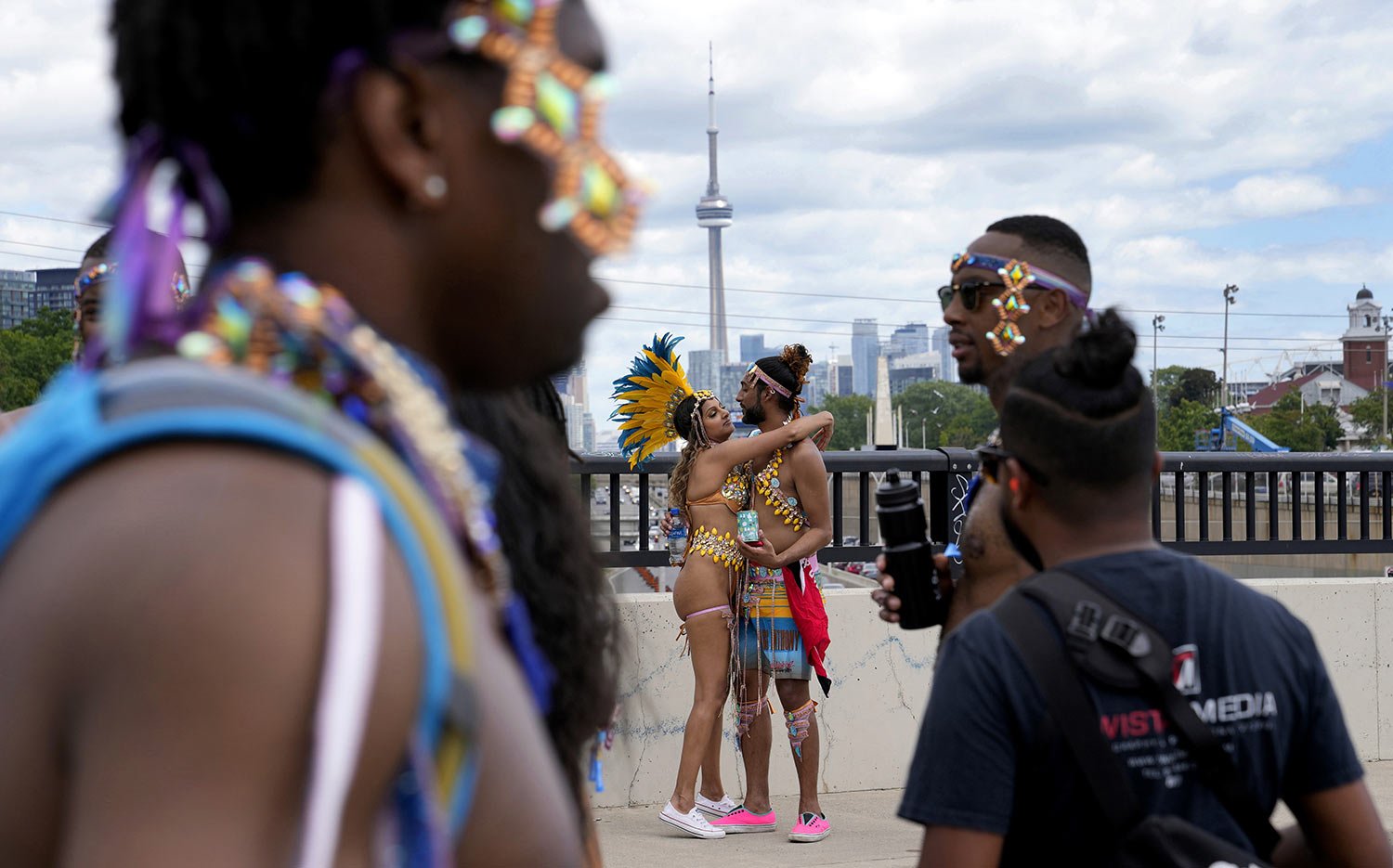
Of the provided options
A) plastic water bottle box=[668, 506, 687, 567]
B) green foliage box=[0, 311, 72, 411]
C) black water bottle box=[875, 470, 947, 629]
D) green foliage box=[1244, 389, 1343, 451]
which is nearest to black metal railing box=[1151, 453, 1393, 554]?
plastic water bottle box=[668, 506, 687, 567]

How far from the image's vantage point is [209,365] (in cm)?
93

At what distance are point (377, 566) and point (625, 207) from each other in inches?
16.0

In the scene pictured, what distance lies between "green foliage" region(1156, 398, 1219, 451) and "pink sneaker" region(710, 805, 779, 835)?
248ft

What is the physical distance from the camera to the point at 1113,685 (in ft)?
7.63

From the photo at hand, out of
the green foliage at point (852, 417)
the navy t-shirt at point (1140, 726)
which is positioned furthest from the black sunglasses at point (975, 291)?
the green foliage at point (852, 417)

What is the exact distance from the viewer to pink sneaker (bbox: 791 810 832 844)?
701cm

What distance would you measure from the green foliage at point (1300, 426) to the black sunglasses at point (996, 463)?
81.3 m

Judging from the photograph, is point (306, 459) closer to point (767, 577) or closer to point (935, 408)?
point (767, 577)

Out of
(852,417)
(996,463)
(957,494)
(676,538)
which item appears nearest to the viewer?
(996,463)

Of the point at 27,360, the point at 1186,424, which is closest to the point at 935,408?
the point at 1186,424

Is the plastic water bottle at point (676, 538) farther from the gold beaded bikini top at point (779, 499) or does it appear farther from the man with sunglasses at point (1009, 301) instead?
the man with sunglasses at point (1009, 301)

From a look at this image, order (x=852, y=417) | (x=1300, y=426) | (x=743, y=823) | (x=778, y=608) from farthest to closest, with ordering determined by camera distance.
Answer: (x=852, y=417), (x=1300, y=426), (x=778, y=608), (x=743, y=823)

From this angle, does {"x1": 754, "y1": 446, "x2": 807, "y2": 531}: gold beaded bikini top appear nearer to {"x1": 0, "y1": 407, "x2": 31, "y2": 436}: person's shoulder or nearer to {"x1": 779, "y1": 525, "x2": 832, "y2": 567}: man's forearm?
{"x1": 779, "y1": 525, "x2": 832, "y2": 567}: man's forearm

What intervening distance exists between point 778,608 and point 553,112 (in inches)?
256
